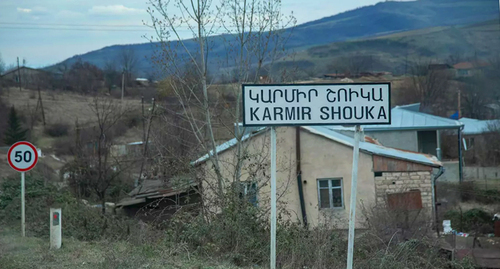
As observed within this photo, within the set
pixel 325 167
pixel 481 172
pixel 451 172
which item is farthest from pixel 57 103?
pixel 325 167

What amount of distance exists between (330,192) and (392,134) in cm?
1643

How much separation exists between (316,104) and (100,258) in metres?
3.87

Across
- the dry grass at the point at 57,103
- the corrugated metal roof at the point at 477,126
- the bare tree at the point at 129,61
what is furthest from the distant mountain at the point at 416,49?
the dry grass at the point at 57,103

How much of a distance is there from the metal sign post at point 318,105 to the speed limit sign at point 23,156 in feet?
26.9

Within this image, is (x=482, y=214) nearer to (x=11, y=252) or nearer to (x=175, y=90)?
(x=175, y=90)

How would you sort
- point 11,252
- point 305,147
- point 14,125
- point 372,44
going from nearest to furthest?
point 11,252
point 305,147
point 14,125
point 372,44

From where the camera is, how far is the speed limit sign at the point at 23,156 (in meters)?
12.3

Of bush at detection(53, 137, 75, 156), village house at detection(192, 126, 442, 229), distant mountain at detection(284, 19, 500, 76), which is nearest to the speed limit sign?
village house at detection(192, 126, 442, 229)

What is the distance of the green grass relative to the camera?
6664 mm

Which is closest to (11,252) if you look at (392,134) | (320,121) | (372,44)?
(320,121)

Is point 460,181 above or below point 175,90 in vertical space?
below

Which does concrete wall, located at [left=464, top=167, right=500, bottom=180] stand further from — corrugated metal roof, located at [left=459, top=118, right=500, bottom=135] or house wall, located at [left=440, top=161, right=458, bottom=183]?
corrugated metal roof, located at [left=459, top=118, right=500, bottom=135]

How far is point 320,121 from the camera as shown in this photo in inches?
226

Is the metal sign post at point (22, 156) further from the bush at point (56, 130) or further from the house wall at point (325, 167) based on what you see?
the bush at point (56, 130)
